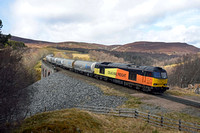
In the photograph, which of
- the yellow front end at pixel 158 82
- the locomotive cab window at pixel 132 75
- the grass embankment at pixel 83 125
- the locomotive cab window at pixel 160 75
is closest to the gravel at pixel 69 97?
the yellow front end at pixel 158 82

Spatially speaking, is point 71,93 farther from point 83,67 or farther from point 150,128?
point 150,128

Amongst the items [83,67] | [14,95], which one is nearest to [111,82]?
[83,67]

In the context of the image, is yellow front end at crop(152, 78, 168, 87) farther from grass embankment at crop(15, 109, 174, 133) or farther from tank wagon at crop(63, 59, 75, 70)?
tank wagon at crop(63, 59, 75, 70)

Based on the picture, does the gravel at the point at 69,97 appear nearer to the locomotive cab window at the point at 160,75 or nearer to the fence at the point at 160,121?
the fence at the point at 160,121

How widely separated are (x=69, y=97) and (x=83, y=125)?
15959 millimetres

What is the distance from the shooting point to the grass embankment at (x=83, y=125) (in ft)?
41.3

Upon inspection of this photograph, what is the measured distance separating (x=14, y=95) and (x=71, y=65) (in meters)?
40.7

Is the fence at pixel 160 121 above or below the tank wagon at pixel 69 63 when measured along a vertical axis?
below

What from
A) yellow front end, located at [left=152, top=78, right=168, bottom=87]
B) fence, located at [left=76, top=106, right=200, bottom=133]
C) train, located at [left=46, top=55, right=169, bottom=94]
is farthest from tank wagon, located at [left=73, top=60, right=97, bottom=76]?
fence, located at [left=76, top=106, right=200, bottom=133]

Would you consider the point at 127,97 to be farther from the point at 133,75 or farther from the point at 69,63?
the point at 69,63

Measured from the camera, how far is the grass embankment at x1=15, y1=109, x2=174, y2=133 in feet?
41.3

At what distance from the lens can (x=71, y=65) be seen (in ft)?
172

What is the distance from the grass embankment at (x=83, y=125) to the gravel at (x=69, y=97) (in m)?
6.16

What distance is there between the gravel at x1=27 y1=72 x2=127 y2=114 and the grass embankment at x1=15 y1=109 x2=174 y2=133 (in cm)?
616
